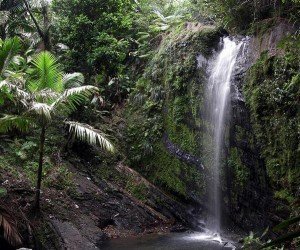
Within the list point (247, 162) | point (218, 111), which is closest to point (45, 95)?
point (218, 111)

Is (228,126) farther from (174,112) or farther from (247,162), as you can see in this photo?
(174,112)

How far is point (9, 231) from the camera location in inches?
244

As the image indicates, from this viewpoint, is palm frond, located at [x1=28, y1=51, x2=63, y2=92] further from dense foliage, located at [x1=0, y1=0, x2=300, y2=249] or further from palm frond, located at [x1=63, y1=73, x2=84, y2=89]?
palm frond, located at [x1=63, y1=73, x2=84, y2=89]

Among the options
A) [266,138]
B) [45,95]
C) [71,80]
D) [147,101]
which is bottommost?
[266,138]

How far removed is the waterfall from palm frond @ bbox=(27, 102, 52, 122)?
4715mm

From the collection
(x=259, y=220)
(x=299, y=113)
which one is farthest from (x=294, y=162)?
(x=259, y=220)

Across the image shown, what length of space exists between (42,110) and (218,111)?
4.93m

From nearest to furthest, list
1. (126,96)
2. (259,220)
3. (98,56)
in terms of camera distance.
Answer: (259,220)
(98,56)
(126,96)

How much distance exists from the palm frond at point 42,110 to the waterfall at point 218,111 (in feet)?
15.5

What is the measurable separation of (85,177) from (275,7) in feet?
23.4

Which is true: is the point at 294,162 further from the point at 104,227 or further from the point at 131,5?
the point at 131,5

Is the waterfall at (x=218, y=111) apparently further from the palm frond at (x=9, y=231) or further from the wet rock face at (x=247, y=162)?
the palm frond at (x=9, y=231)

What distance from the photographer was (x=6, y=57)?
8023mm

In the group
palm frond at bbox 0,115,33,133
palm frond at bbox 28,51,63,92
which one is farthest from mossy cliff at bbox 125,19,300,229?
palm frond at bbox 0,115,33,133
